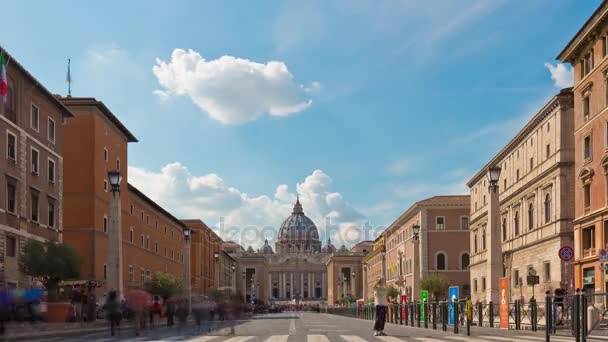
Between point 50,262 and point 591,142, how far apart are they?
28.0m

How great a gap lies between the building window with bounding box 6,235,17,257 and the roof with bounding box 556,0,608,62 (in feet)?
101

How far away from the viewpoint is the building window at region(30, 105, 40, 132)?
4375 centimetres

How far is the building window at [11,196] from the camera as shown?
39.8 meters

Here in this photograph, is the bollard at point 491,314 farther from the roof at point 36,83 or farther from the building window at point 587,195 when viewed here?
the roof at point 36,83

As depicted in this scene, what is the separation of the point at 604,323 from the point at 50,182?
40.0 m

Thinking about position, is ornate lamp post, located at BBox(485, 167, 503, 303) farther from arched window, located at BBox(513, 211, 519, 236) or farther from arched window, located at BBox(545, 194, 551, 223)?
arched window, located at BBox(513, 211, 519, 236)

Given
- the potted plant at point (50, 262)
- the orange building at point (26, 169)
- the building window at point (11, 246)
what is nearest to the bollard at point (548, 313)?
the potted plant at point (50, 262)

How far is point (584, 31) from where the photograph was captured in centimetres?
4019

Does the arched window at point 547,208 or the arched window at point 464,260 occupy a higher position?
the arched window at point 547,208

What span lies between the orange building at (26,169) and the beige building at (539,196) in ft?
78.5

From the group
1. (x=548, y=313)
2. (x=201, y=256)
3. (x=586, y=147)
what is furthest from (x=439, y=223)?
(x=548, y=313)

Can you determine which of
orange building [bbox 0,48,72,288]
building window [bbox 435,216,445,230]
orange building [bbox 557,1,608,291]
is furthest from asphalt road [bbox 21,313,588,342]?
building window [bbox 435,216,445,230]

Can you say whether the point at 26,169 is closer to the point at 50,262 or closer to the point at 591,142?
the point at 50,262

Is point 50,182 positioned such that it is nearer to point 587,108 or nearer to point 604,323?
point 587,108
